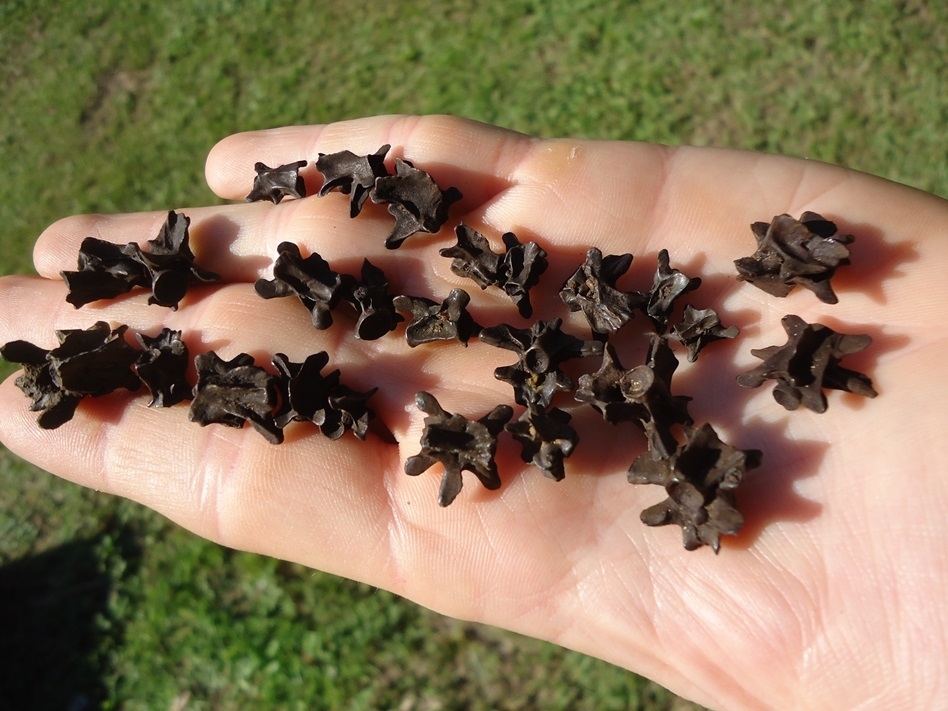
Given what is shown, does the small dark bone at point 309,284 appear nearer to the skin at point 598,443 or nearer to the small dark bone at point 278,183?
the skin at point 598,443

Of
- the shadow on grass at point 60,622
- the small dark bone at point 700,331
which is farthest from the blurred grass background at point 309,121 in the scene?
the small dark bone at point 700,331

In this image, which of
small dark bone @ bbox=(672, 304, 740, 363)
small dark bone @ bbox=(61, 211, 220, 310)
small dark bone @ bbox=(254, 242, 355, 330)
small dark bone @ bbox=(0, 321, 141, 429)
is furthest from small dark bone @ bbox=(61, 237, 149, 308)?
small dark bone @ bbox=(672, 304, 740, 363)

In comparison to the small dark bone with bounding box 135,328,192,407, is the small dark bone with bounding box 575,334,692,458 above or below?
above

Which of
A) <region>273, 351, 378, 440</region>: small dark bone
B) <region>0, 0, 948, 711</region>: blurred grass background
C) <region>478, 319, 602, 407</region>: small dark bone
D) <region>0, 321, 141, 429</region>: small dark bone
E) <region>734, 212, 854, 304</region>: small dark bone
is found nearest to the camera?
<region>734, 212, 854, 304</region>: small dark bone

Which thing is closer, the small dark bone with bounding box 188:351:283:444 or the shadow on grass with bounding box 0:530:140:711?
the small dark bone with bounding box 188:351:283:444

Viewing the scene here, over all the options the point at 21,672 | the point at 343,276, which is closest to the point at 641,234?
the point at 343,276

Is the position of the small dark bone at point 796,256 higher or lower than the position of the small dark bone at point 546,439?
higher

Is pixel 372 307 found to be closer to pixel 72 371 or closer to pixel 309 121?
pixel 72 371

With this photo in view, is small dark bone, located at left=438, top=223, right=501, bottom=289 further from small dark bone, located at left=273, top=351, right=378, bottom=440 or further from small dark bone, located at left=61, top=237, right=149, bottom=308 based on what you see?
small dark bone, located at left=61, top=237, right=149, bottom=308
